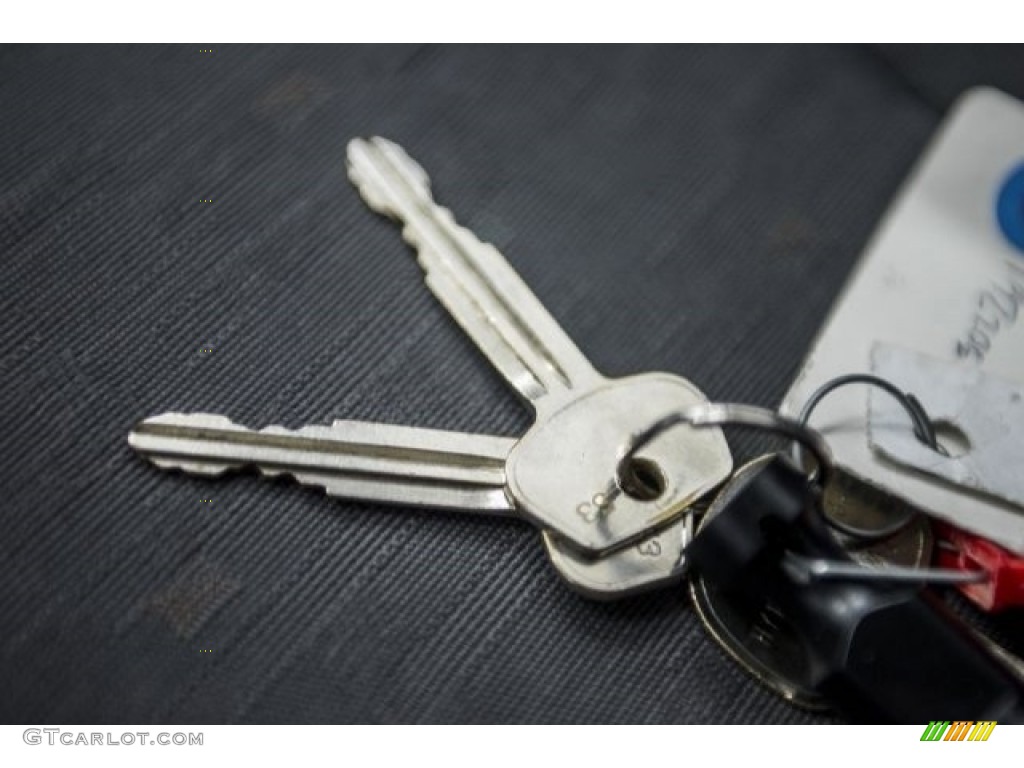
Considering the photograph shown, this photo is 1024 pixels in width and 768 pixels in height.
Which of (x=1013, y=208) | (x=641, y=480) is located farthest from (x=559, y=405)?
(x=1013, y=208)

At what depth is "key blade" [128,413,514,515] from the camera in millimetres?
747

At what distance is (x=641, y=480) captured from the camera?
0.74 meters

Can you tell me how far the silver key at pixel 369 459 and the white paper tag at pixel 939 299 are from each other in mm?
133

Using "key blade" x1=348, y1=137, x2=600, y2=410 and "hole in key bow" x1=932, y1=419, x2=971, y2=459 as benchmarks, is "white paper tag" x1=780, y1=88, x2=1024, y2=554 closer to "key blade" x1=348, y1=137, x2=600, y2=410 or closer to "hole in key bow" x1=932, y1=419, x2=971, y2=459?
"hole in key bow" x1=932, y1=419, x2=971, y2=459

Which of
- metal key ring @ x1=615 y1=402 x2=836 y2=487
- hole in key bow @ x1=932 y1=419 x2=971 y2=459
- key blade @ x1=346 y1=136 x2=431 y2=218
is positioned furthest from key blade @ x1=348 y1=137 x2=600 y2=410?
hole in key bow @ x1=932 y1=419 x2=971 y2=459

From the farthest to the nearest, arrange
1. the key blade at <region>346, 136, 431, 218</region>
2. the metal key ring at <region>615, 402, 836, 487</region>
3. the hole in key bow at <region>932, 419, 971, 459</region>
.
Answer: the key blade at <region>346, 136, 431, 218</region>, the hole in key bow at <region>932, 419, 971, 459</region>, the metal key ring at <region>615, 402, 836, 487</region>

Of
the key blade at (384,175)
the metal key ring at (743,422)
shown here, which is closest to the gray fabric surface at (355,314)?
the key blade at (384,175)

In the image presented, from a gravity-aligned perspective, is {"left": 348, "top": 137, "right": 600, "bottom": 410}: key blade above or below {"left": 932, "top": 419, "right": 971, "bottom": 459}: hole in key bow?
above

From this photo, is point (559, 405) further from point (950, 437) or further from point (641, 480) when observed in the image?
point (950, 437)

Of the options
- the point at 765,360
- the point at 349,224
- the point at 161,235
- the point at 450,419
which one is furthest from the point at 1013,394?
the point at 161,235

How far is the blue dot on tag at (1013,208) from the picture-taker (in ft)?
2.77

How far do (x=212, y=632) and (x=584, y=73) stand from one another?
1.73 feet

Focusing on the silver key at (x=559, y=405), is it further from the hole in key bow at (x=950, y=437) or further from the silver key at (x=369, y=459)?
the hole in key bow at (x=950, y=437)

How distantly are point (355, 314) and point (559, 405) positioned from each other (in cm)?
17
